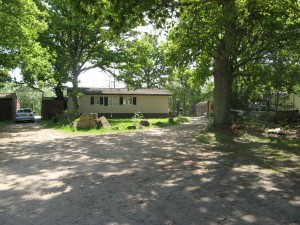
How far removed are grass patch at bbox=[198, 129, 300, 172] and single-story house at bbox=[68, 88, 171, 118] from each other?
23141mm

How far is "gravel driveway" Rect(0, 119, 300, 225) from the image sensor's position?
15.5 feet

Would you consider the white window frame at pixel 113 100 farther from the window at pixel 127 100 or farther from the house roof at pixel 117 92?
the window at pixel 127 100

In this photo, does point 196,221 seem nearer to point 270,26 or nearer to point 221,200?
point 221,200

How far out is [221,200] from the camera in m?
5.43

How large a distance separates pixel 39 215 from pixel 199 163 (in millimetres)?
5220

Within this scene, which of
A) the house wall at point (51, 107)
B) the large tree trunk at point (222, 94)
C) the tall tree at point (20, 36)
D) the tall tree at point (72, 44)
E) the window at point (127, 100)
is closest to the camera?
the tall tree at point (20, 36)

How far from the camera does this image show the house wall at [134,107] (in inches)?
1528

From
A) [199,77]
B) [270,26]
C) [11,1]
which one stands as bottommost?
[199,77]

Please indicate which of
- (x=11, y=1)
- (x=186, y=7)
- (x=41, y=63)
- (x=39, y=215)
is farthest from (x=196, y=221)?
(x=41, y=63)

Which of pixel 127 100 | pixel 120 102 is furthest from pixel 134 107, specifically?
pixel 120 102

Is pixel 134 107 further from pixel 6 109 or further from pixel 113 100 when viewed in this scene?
pixel 6 109

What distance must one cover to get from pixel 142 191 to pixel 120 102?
111 ft

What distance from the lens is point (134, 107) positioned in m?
40.1

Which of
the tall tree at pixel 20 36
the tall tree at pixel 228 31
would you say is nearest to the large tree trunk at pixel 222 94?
the tall tree at pixel 228 31
